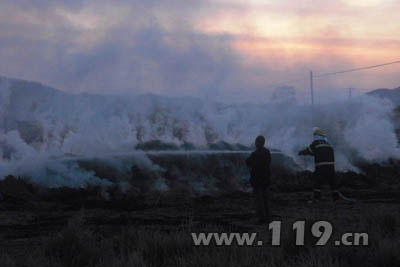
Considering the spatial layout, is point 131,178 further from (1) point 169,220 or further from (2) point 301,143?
(2) point 301,143

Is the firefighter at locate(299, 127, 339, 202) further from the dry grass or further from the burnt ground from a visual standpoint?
the dry grass

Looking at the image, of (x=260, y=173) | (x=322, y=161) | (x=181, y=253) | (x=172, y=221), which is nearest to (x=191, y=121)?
(x=322, y=161)

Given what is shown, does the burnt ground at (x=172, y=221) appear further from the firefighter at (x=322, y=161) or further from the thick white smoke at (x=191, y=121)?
the thick white smoke at (x=191, y=121)

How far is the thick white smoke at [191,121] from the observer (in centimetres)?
2684

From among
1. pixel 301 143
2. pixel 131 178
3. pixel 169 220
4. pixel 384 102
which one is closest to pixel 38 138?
pixel 131 178

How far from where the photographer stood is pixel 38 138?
29297mm

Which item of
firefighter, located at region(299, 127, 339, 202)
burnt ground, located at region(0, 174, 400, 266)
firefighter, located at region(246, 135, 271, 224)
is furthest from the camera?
firefighter, located at region(299, 127, 339, 202)

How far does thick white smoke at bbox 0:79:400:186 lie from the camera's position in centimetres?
2684

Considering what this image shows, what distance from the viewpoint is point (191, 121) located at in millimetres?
30328

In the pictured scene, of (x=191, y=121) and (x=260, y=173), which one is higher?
(x=191, y=121)

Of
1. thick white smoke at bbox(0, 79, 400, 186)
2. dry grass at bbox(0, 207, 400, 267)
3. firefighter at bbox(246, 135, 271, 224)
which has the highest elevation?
thick white smoke at bbox(0, 79, 400, 186)

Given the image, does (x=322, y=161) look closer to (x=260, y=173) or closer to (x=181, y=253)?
(x=260, y=173)

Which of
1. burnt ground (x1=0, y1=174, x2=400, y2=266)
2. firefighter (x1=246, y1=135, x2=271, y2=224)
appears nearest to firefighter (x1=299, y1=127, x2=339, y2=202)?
burnt ground (x1=0, y1=174, x2=400, y2=266)

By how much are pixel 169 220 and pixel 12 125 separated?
69.3ft
